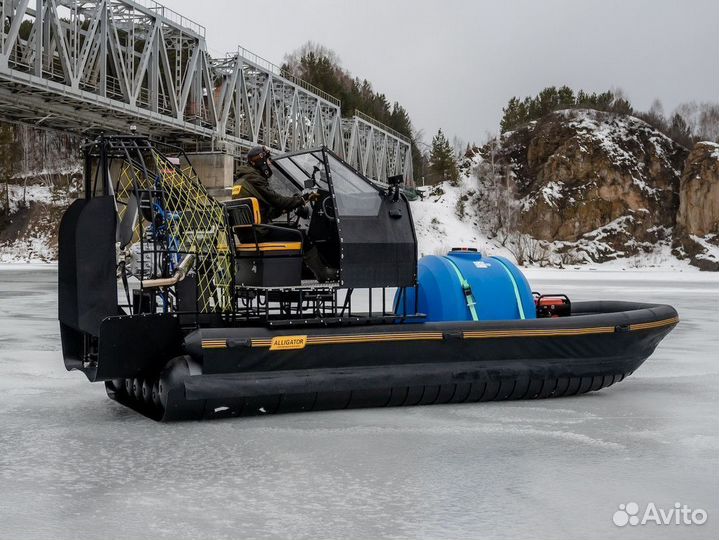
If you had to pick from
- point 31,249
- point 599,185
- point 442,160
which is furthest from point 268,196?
point 442,160

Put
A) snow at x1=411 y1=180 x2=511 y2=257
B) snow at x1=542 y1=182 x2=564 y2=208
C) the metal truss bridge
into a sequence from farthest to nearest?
snow at x1=542 y1=182 x2=564 y2=208 → snow at x1=411 y1=180 x2=511 y2=257 → the metal truss bridge

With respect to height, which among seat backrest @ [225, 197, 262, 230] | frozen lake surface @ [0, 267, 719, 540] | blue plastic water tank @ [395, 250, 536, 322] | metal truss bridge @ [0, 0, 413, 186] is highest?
metal truss bridge @ [0, 0, 413, 186]

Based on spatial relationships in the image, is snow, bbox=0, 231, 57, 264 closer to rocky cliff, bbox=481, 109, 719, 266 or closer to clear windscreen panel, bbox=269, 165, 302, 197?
rocky cliff, bbox=481, 109, 719, 266

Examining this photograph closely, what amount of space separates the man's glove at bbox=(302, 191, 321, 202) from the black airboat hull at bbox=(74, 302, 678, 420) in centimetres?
103

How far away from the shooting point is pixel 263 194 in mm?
6648

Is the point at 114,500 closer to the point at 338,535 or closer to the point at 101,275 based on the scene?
the point at 338,535

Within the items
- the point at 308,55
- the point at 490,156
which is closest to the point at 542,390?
the point at 490,156

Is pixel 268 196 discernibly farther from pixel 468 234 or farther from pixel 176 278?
A: pixel 468 234

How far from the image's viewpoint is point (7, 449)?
17.4 feet

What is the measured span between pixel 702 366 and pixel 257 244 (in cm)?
542

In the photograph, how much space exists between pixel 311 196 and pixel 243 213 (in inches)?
21.0

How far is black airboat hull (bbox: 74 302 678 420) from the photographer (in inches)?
233

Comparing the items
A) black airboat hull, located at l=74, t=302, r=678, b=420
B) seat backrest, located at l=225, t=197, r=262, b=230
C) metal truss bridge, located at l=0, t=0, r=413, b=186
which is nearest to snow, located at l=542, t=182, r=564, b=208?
metal truss bridge, located at l=0, t=0, r=413, b=186

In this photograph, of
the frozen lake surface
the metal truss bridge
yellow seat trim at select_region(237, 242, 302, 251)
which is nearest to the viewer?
the frozen lake surface
